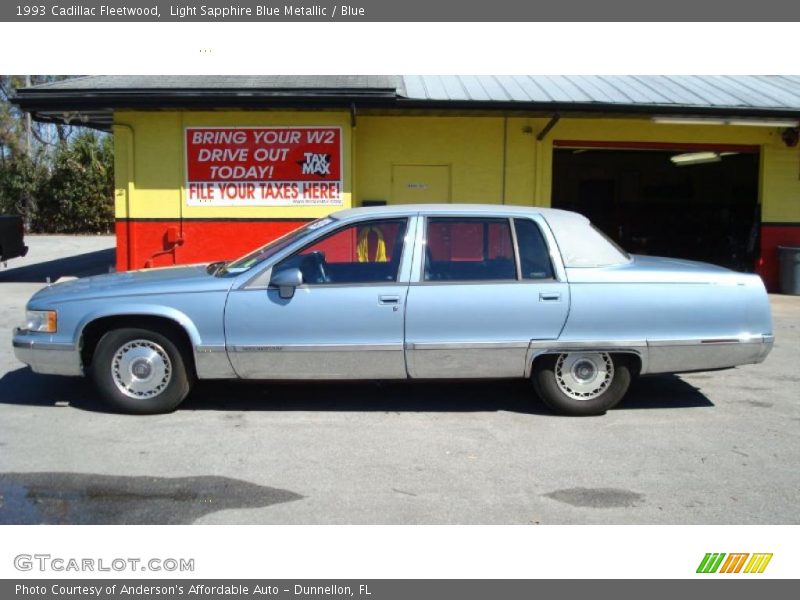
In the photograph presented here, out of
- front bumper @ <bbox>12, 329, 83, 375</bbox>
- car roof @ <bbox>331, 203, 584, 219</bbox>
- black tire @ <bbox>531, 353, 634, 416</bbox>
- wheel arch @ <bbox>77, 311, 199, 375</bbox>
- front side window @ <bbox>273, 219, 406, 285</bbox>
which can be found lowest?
black tire @ <bbox>531, 353, 634, 416</bbox>

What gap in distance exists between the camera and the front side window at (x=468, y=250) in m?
6.30

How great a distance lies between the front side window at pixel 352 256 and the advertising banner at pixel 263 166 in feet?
23.4

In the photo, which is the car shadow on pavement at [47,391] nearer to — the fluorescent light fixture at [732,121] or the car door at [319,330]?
the car door at [319,330]

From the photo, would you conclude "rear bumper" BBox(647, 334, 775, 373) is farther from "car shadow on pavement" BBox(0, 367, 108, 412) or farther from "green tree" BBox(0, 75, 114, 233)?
"green tree" BBox(0, 75, 114, 233)

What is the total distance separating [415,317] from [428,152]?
8.26 m

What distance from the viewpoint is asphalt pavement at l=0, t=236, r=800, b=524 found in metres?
4.60

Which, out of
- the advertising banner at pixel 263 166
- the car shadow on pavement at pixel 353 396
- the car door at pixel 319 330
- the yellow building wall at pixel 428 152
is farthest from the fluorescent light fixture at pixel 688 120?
the car door at pixel 319 330

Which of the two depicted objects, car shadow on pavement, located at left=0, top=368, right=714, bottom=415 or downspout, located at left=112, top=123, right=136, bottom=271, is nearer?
car shadow on pavement, located at left=0, top=368, right=714, bottom=415

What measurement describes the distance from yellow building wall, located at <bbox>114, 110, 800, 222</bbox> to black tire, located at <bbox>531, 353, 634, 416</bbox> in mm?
7699

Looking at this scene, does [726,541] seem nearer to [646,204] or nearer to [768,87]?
[768,87]

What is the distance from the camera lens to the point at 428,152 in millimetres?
13922

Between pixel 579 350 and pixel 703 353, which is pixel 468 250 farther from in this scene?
pixel 703 353

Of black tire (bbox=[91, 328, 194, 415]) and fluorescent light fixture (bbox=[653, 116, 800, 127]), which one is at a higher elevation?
fluorescent light fixture (bbox=[653, 116, 800, 127])

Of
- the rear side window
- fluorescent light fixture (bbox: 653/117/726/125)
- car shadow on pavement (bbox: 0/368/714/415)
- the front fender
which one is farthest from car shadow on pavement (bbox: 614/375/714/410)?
fluorescent light fixture (bbox: 653/117/726/125)
